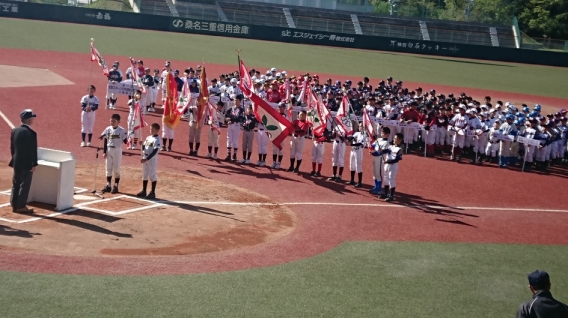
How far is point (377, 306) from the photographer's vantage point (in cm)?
1077

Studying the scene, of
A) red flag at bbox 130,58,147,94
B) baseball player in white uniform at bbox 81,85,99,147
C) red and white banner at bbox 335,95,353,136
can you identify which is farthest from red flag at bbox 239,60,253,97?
red flag at bbox 130,58,147,94

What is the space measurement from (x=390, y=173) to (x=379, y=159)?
0.80 metres

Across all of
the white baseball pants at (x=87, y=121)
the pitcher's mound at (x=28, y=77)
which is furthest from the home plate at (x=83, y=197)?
the pitcher's mound at (x=28, y=77)

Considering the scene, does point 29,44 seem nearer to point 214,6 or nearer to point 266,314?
point 214,6

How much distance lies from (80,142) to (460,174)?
1196cm

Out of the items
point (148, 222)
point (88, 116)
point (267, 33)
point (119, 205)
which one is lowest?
point (148, 222)

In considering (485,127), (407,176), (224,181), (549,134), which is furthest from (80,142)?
(549,134)

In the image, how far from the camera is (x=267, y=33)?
61312 millimetres

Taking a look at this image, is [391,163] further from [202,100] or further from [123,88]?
[123,88]

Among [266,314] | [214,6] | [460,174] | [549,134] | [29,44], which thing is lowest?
[266,314]

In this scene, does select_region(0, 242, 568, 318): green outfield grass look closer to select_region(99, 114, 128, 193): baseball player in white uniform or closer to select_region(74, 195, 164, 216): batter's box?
select_region(74, 195, 164, 216): batter's box

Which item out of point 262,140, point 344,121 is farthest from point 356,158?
point 262,140

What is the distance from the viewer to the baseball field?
10516 mm

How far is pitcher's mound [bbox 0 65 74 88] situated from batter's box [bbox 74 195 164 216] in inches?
622
